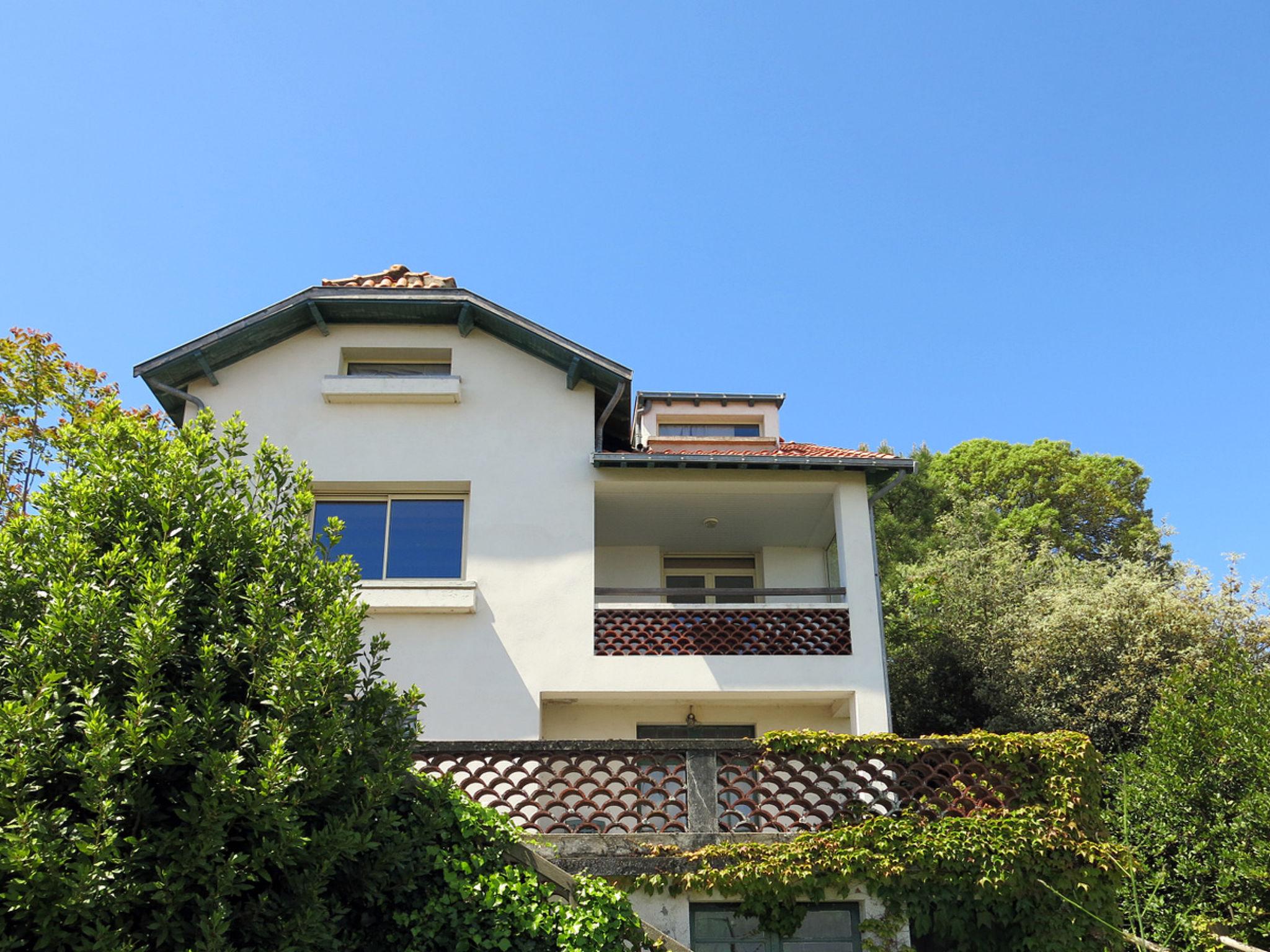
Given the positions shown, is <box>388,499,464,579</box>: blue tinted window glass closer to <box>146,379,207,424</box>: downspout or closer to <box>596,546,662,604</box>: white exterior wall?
<box>596,546,662,604</box>: white exterior wall

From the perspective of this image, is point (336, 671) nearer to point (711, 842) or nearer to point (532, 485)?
point (711, 842)

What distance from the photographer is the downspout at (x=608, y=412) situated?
15.4m

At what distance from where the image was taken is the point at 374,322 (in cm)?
1609

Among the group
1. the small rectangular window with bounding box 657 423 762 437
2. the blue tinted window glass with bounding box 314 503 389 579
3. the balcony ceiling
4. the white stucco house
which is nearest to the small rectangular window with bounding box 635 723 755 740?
the white stucco house

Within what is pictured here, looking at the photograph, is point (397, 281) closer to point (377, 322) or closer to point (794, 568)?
point (377, 322)

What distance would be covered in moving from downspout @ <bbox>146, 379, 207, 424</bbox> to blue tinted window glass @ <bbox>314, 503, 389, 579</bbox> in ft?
7.56

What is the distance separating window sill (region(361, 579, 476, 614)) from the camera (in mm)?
Answer: 13945

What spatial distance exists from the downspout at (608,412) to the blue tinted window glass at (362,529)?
311cm

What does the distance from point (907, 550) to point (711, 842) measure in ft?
57.7

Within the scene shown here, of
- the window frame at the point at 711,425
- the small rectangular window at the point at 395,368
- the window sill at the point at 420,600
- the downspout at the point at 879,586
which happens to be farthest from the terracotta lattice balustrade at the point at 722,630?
the small rectangular window at the point at 395,368

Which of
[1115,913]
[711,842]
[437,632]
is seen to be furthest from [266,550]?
[1115,913]

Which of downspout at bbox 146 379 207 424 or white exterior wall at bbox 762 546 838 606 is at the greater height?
downspout at bbox 146 379 207 424

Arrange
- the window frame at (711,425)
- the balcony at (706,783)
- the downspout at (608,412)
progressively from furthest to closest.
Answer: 1. the window frame at (711,425)
2. the downspout at (608,412)
3. the balcony at (706,783)

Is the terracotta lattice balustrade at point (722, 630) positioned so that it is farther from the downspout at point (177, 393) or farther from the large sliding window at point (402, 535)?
the downspout at point (177, 393)
